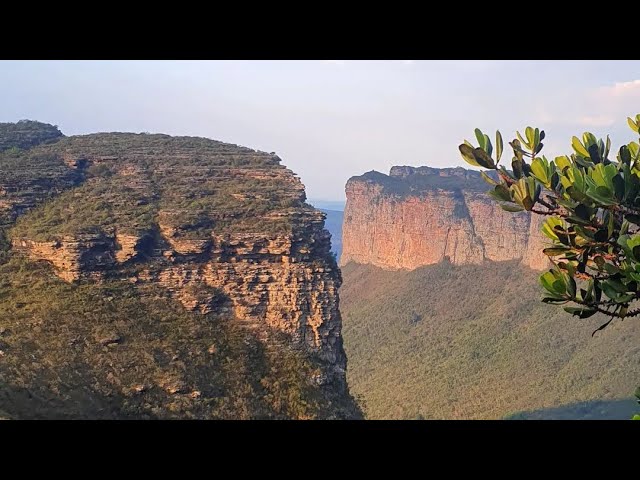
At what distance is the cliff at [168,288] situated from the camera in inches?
652

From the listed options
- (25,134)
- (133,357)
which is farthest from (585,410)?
(25,134)

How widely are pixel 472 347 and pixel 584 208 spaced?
45.5 m

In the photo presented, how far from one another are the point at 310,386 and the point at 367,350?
33598 mm

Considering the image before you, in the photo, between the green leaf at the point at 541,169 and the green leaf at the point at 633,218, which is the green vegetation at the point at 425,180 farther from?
the green leaf at the point at 633,218

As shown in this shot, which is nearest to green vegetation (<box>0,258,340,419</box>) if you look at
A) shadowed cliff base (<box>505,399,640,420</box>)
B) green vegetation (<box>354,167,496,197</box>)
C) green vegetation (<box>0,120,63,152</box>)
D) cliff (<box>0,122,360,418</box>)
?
cliff (<box>0,122,360,418</box>)

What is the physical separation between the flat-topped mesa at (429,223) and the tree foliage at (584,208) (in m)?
50.9

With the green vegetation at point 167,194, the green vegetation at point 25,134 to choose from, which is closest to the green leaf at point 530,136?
the green vegetation at point 167,194

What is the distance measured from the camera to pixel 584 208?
403cm

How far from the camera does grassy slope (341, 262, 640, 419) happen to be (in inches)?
1438

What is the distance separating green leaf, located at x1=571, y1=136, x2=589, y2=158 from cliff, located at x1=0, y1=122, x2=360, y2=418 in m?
12.0

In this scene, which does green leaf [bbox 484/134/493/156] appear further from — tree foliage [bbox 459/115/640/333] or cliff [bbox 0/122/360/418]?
cliff [bbox 0/122/360/418]

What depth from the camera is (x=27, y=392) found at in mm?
13648
